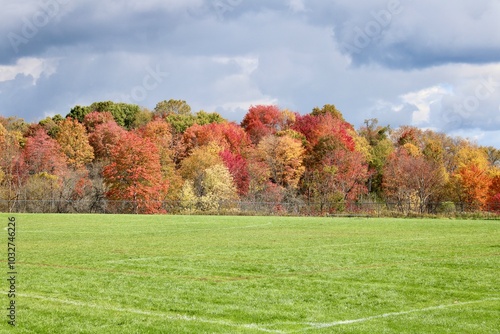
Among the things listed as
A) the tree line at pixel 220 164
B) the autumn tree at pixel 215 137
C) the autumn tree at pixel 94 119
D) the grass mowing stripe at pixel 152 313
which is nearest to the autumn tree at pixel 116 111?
the tree line at pixel 220 164

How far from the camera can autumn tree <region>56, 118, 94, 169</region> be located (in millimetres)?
88188

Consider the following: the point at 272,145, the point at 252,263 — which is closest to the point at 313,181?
the point at 272,145

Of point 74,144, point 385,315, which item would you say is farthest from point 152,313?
point 74,144

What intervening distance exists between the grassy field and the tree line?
49.9 m

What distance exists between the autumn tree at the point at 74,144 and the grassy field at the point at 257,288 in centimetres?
6401

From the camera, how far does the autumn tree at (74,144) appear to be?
289ft

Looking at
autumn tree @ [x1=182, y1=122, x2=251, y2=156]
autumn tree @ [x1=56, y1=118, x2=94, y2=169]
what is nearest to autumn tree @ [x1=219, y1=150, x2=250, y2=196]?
autumn tree @ [x1=182, y1=122, x2=251, y2=156]

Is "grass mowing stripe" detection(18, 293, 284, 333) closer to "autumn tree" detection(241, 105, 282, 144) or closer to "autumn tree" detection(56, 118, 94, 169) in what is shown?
"autumn tree" detection(56, 118, 94, 169)

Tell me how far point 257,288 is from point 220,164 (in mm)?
68836

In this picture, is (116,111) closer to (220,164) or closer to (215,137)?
(215,137)

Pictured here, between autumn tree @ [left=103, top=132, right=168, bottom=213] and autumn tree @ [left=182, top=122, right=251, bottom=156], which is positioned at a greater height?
autumn tree @ [left=182, top=122, right=251, bottom=156]

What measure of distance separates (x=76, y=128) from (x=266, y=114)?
32.7 m

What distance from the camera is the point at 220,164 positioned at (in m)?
83.2

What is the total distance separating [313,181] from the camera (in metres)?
88.4
